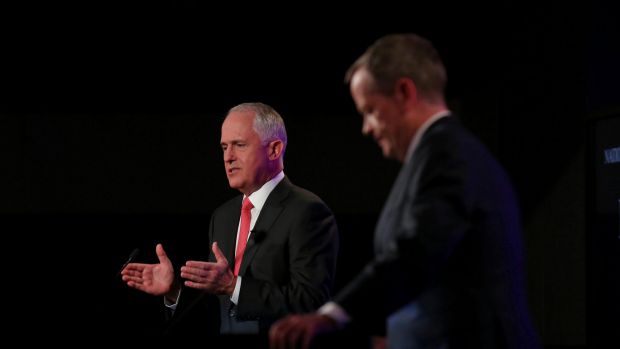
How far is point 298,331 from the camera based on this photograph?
1442 millimetres

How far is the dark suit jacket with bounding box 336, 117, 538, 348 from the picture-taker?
1.49 m

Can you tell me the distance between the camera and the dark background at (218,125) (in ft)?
15.8

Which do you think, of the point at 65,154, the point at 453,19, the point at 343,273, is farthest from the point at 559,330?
the point at 65,154

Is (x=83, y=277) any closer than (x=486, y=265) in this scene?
No

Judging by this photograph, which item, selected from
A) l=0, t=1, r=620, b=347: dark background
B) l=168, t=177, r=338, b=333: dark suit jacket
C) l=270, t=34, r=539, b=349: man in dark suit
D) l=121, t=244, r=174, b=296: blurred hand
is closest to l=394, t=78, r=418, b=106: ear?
l=270, t=34, r=539, b=349: man in dark suit

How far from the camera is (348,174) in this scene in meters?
5.54

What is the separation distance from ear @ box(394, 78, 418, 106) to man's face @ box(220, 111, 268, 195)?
46.1 inches

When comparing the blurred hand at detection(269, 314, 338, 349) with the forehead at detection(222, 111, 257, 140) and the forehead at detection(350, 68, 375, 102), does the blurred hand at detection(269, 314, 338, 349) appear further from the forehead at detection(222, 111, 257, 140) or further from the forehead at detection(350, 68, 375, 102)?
the forehead at detection(222, 111, 257, 140)

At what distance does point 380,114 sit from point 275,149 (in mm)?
1172

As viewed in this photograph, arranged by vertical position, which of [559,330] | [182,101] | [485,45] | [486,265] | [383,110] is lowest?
[559,330]

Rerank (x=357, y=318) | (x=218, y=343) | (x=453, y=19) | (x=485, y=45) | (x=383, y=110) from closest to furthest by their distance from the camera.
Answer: (x=357, y=318) < (x=383, y=110) < (x=218, y=343) < (x=453, y=19) < (x=485, y=45)

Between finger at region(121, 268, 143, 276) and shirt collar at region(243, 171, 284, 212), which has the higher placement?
shirt collar at region(243, 171, 284, 212)

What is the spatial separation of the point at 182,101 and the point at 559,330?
2.76 metres

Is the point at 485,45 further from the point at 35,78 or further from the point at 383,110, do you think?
the point at 383,110
